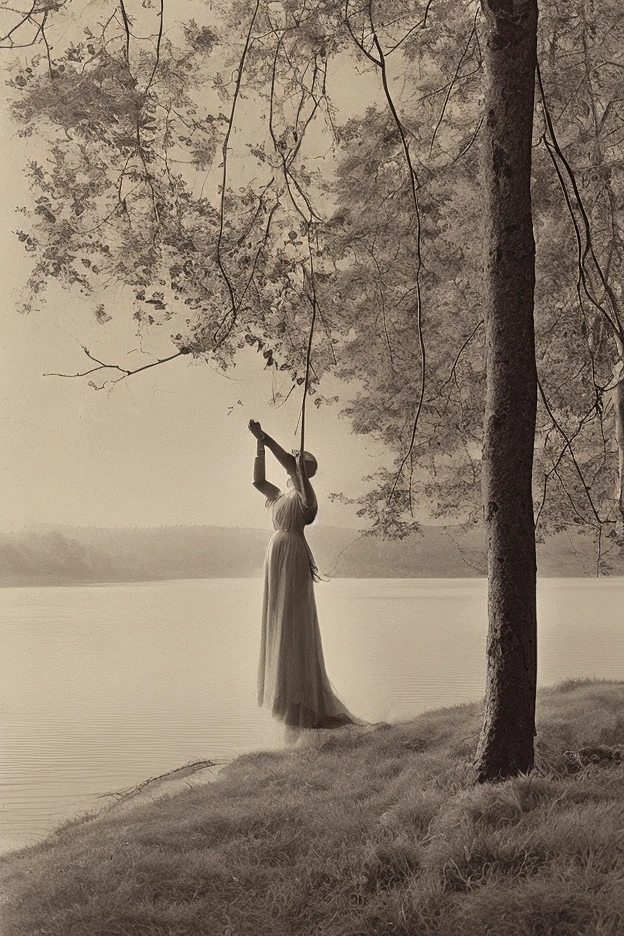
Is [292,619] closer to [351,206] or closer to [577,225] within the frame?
[577,225]

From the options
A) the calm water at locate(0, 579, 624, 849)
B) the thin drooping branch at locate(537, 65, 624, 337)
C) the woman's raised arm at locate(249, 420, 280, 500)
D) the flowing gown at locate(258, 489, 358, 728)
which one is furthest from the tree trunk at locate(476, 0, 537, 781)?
the calm water at locate(0, 579, 624, 849)

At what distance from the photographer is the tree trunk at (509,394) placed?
3.65m

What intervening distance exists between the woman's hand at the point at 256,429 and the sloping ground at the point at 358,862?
1.94 m

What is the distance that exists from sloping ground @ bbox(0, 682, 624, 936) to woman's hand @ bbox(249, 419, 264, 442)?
1.94 meters

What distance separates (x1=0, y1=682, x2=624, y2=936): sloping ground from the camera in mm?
2734

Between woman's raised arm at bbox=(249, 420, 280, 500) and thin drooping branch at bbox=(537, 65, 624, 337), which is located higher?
thin drooping branch at bbox=(537, 65, 624, 337)

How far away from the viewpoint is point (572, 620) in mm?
16734

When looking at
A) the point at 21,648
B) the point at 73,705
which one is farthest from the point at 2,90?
the point at 21,648

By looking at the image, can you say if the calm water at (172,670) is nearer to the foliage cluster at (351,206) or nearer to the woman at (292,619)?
the woman at (292,619)

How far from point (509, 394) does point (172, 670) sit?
291 inches

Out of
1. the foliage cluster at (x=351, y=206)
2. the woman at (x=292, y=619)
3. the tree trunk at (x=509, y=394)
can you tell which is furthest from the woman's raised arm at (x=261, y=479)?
the tree trunk at (x=509, y=394)

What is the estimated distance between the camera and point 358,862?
10.1 feet

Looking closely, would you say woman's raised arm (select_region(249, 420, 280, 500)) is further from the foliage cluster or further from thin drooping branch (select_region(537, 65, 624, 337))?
thin drooping branch (select_region(537, 65, 624, 337))

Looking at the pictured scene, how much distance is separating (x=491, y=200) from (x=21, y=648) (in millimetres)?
9655
